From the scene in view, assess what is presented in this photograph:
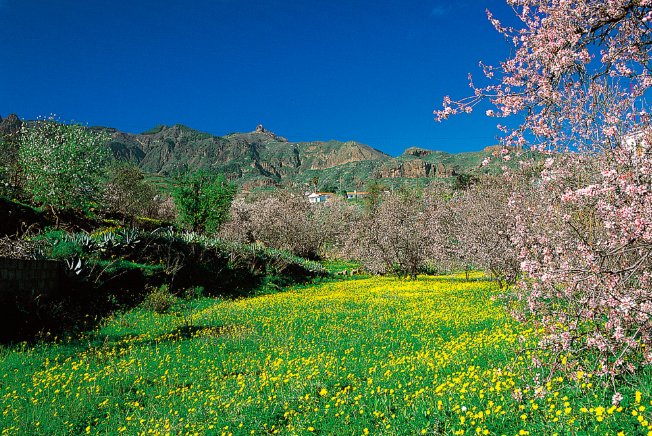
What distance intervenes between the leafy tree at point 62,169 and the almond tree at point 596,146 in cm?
2534

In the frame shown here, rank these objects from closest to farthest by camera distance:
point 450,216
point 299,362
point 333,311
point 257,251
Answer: point 299,362 < point 333,311 < point 257,251 < point 450,216

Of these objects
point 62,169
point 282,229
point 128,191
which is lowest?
point 282,229

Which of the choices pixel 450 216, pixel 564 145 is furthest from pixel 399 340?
pixel 450 216

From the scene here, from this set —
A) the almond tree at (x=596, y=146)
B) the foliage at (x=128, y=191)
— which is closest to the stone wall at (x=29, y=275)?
the almond tree at (x=596, y=146)

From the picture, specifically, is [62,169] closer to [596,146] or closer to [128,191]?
[128,191]

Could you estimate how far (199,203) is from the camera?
132 feet

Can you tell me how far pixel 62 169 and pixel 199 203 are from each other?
15.1 meters

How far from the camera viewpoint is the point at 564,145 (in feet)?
19.7

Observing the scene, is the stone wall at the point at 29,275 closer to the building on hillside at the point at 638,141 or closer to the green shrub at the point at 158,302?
the green shrub at the point at 158,302

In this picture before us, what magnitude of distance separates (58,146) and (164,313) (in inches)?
711

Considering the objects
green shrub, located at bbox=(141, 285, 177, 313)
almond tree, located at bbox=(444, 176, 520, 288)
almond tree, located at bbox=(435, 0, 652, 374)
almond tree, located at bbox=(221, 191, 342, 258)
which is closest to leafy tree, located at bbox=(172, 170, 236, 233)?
almond tree, located at bbox=(221, 191, 342, 258)

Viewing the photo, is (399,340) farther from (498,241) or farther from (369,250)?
(369,250)

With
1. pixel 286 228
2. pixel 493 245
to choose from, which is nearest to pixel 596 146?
pixel 493 245

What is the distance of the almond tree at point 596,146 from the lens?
13.9 ft
